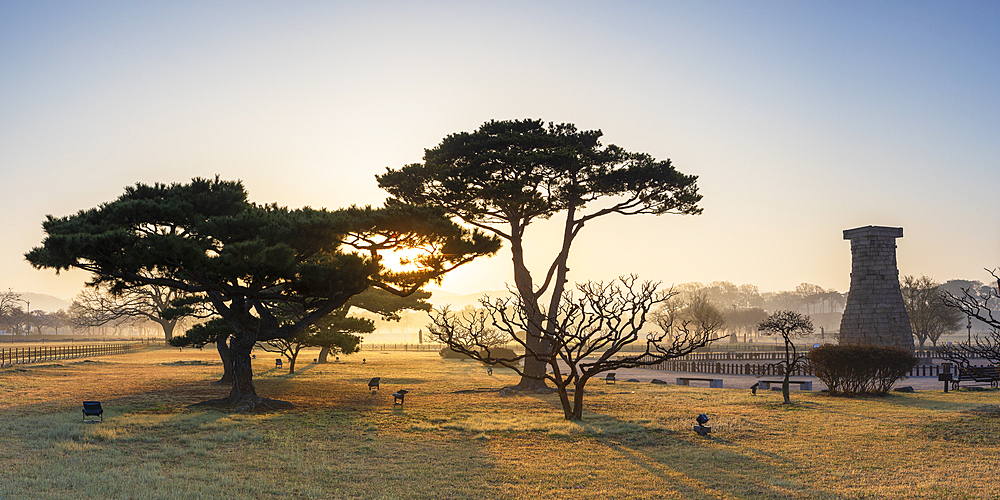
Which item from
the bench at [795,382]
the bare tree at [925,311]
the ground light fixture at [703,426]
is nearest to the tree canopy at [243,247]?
the ground light fixture at [703,426]

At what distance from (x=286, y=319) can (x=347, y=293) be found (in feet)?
31.9

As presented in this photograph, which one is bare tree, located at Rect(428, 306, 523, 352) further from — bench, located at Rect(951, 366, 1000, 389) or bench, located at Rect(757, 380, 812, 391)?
bench, located at Rect(951, 366, 1000, 389)

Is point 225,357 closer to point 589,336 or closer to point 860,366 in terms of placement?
point 589,336

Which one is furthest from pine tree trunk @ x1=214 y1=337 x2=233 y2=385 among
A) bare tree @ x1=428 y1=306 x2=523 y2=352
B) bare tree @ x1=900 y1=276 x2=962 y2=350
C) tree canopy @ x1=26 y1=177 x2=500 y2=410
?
bare tree @ x1=900 y1=276 x2=962 y2=350

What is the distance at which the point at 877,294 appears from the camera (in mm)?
35875

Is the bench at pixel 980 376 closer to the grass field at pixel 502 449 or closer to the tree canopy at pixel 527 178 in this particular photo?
the grass field at pixel 502 449

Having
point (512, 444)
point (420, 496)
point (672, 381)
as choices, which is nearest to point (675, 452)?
point (512, 444)

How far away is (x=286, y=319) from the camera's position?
28312 millimetres

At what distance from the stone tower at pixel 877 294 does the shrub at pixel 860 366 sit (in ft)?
40.4

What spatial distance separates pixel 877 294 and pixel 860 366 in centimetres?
1459

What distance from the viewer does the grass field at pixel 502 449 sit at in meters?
9.62

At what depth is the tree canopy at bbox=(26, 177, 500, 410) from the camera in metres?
16.2

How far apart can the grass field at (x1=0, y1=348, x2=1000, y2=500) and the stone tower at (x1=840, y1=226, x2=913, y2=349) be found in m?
12.6

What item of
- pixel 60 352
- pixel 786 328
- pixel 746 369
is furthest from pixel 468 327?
pixel 60 352
